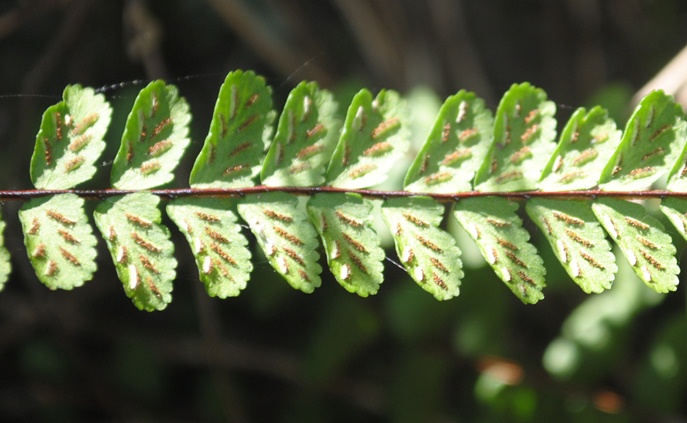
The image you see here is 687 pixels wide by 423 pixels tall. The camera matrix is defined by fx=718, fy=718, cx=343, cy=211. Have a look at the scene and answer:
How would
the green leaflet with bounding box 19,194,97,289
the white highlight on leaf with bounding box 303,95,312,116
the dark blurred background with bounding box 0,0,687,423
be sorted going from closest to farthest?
the green leaflet with bounding box 19,194,97,289, the white highlight on leaf with bounding box 303,95,312,116, the dark blurred background with bounding box 0,0,687,423

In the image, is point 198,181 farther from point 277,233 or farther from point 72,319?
point 72,319

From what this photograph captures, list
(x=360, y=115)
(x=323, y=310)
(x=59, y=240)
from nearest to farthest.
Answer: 1. (x=59, y=240)
2. (x=360, y=115)
3. (x=323, y=310)

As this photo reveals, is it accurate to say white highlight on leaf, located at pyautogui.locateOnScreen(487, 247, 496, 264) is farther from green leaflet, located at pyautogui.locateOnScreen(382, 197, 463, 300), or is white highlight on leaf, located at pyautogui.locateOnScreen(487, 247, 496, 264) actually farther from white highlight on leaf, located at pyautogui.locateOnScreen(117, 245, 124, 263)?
white highlight on leaf, located at pyautogui.locateOnScreen(117, 245, 124, 263)

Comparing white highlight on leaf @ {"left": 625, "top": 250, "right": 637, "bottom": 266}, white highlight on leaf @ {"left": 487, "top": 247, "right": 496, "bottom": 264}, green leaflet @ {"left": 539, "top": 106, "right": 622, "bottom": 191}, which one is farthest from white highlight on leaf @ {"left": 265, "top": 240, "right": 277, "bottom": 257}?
white highlight on leaf @ {"left": 625, "top": 250, "right": 637, "bottom": 266}

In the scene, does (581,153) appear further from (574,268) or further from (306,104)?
(306,104)

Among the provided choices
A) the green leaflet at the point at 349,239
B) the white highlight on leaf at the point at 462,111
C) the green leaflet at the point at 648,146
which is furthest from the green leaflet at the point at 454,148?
the green leaflet at the point at 648,146

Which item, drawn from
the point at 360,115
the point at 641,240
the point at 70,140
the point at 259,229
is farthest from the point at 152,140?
the point at 641,240
